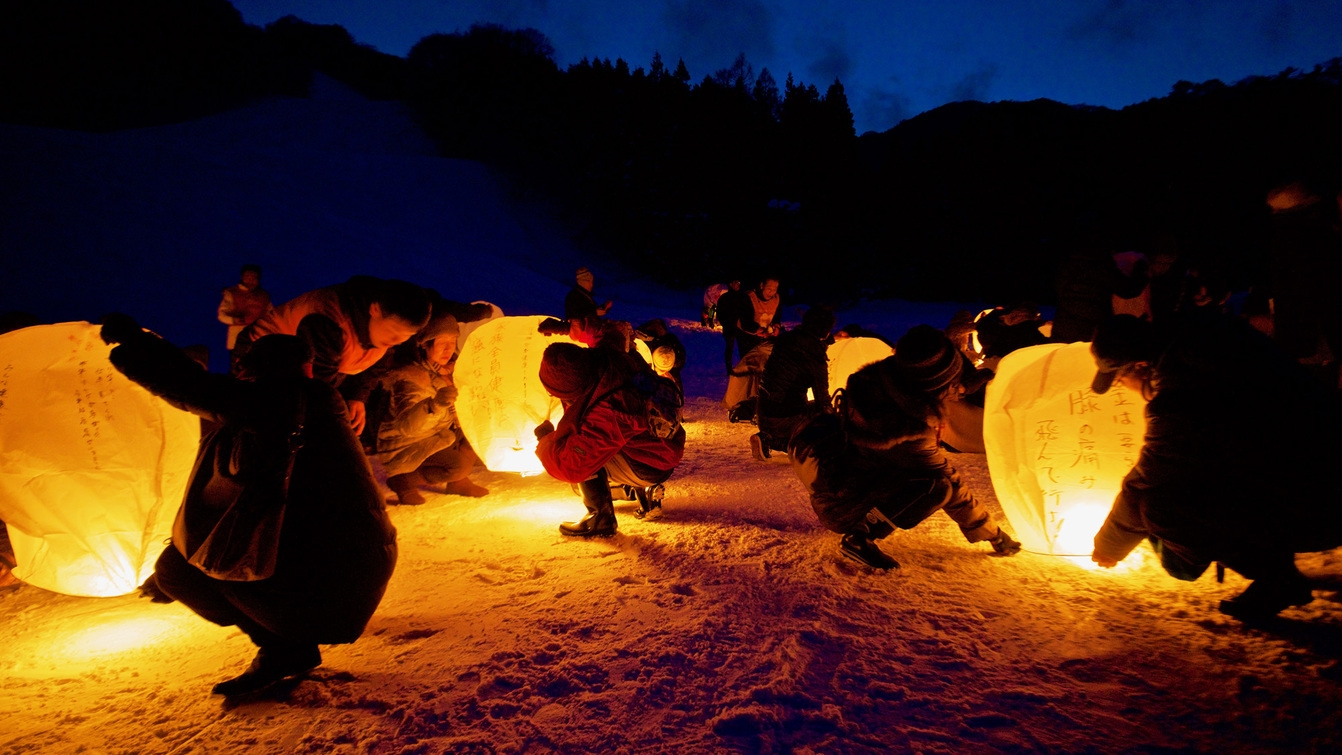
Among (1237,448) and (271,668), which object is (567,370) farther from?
(1237,448)

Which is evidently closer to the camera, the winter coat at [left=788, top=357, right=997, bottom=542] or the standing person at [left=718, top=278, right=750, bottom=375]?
the winter coat at [left=788, top=357, right=997, bottom=542]

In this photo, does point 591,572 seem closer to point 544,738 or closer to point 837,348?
point 544,738

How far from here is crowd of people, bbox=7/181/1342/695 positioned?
99.0 inches

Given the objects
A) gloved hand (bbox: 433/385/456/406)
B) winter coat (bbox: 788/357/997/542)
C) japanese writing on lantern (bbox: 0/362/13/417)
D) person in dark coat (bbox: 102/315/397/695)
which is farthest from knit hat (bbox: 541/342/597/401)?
japanese writing on lantern (bbox: 0/362/13/417)

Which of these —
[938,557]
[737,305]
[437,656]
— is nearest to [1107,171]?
[737,305]

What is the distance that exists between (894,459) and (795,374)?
215 cm

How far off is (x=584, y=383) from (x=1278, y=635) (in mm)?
3756

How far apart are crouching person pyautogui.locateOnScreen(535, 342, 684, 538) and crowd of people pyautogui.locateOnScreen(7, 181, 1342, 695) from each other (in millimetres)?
14

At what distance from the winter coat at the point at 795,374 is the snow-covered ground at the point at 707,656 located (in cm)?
109

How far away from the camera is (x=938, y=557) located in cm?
395

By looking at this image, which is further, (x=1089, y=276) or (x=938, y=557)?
(x=1089, y=276)

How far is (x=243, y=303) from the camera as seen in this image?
7.74m

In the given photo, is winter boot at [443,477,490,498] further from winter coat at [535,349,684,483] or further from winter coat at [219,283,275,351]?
winter coat at [219,283,275,351]

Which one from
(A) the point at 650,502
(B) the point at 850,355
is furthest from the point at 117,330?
(B) the point at 850,355
